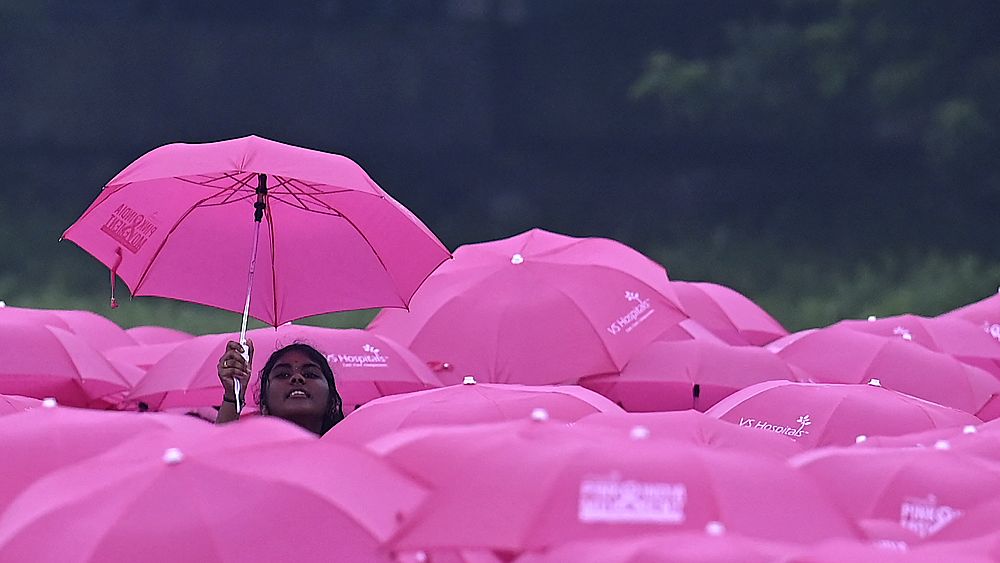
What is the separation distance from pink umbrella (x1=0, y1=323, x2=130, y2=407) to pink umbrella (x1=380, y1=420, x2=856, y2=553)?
375 cm

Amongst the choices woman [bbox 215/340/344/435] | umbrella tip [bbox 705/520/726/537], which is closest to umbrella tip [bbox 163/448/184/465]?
umbrella tip [bbox 705/520/726/537]

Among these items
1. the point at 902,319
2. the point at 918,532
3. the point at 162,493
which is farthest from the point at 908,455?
the point at 902,319

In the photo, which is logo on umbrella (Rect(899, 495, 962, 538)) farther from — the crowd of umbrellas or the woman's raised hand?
the woman's raised hand

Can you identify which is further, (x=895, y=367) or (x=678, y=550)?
(x=895, y=367)

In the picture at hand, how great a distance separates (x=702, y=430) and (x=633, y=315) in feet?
7.91

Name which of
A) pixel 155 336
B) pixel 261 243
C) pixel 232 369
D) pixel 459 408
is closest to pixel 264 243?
pixel 261 243

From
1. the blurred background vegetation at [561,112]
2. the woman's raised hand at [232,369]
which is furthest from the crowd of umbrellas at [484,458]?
the blurred background vegetation at [561,112]

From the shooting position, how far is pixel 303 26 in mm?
19578

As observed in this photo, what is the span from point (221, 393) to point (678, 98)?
1294 centimetres

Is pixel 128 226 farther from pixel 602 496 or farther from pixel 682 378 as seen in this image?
pixel 602 496

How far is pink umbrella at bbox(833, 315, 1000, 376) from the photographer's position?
330 inches

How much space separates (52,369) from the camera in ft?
23.2

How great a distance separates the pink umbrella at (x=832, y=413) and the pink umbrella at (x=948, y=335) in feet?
6.70

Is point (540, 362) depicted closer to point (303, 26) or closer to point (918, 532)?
point (918, 532)
